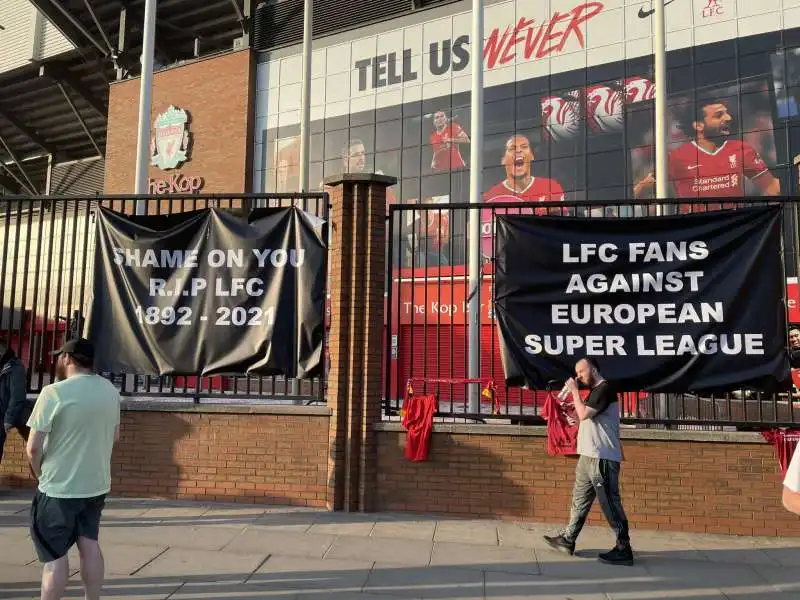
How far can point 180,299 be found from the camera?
6766 mm

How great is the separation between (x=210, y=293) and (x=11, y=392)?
7.01 feet

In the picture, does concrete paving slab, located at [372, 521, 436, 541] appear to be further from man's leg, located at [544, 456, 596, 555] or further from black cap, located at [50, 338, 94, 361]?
black cap, located at [50, 338, 94, 361]

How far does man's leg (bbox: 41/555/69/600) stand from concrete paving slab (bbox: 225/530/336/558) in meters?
1.82

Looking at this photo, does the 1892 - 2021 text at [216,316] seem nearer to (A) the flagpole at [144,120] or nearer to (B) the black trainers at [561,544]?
(B) the black trainers at [561,544]

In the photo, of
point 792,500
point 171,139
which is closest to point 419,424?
point 792,500

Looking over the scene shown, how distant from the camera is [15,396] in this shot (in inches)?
237

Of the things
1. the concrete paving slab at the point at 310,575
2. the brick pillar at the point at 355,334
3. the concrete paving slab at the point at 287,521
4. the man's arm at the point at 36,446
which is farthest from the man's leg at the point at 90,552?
the brick pillar at the point at 355,334

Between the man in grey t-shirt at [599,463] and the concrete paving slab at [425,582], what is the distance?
1052 mm

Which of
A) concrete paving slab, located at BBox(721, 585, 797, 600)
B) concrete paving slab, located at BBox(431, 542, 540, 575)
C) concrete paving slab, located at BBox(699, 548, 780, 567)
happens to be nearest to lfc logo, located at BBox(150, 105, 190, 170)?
concrete paving slab, located at BBox(431, 542, 540, 575)

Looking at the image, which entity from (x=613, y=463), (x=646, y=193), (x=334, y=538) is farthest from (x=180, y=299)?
(x=646, y=193)

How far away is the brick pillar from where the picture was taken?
6.25 metres

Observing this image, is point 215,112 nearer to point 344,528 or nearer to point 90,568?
point 344,528

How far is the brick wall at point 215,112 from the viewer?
1069 inches

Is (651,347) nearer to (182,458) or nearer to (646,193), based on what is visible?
(182,458)
